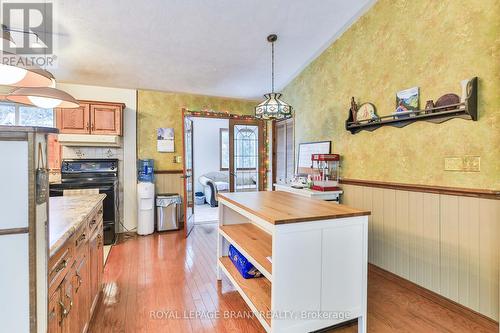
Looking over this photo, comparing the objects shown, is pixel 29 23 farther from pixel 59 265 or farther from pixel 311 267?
pixel 311 267

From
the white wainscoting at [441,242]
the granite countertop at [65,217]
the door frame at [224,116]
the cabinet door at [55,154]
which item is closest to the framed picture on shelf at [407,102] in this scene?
the white wainscoting at [441,242]

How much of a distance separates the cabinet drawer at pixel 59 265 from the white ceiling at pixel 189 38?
94.6 inches

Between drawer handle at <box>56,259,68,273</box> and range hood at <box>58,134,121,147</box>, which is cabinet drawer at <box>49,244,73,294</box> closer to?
drawer handle at <box>56,259,68,273</box>

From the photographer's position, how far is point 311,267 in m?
1.67

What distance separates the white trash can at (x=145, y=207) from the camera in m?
4.31

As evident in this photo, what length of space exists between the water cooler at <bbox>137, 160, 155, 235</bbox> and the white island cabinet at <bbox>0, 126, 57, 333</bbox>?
11.5 ft

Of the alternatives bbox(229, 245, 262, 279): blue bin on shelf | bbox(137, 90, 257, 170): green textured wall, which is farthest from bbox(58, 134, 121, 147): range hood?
bbox(229, 245, 262, 279): blue bin on shelf

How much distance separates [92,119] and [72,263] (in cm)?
319

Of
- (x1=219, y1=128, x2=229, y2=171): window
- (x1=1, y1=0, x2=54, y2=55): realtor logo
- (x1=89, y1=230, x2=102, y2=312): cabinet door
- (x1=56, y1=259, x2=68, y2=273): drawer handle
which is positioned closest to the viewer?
(x1=56, y1=259, x2=68, y2=273): drawer handle

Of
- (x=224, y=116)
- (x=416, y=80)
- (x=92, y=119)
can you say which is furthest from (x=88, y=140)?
(x=416, y=80)

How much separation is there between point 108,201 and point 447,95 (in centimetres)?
449

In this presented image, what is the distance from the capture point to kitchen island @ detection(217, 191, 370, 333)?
63.2 inches

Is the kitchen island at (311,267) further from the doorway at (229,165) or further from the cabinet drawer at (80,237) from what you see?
the doorway at (229,165)

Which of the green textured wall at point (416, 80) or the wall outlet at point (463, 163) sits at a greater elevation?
the green textured wall at point (416, 80)
